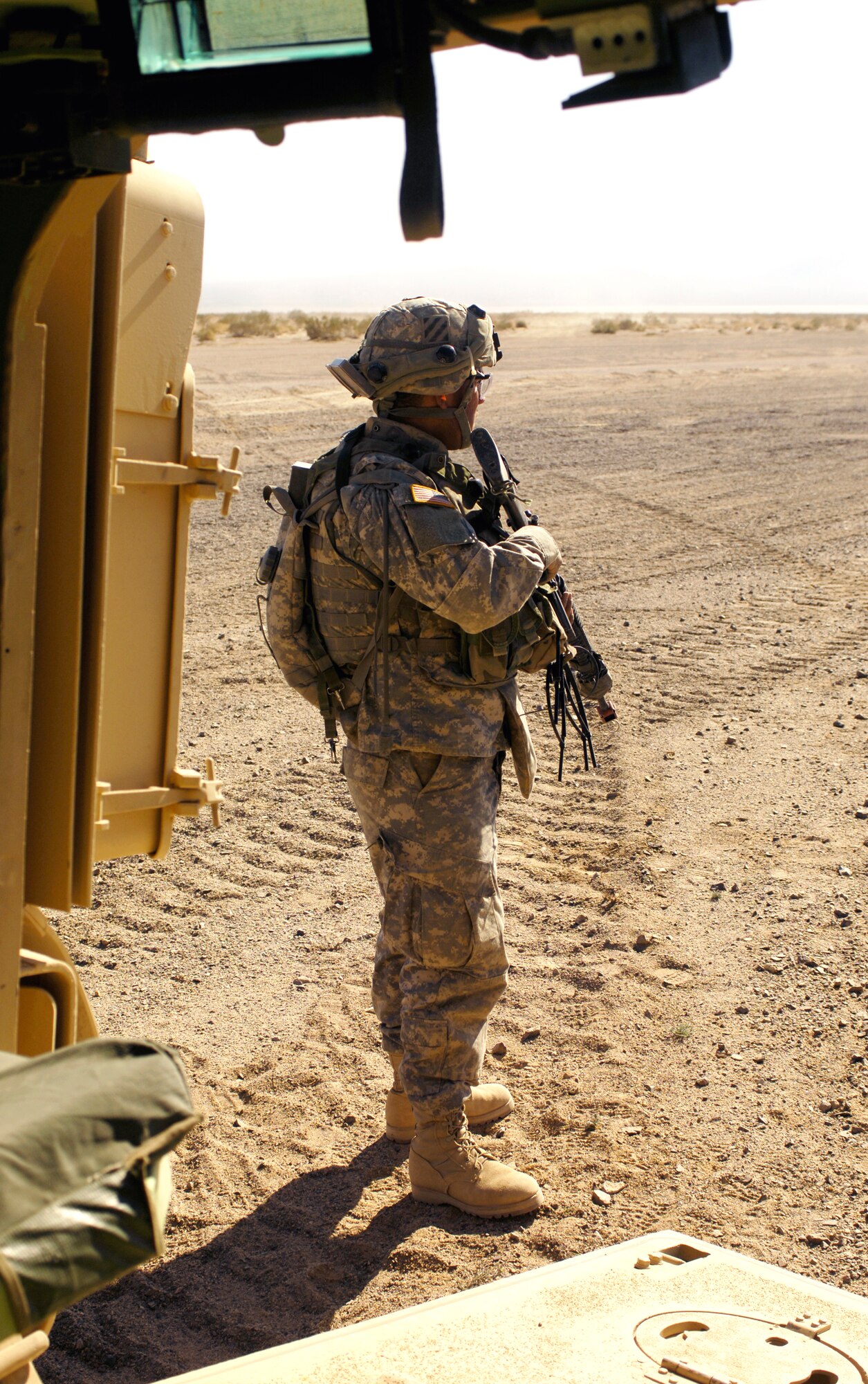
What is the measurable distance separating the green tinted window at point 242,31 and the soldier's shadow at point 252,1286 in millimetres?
2733

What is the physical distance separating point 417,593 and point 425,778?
520 mm

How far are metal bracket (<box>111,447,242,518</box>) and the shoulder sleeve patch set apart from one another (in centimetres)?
60

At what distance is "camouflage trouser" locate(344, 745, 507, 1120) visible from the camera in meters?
3.51

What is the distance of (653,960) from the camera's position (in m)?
4.90

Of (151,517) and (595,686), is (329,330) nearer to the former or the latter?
(595,686)

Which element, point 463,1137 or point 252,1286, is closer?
point 252,1286

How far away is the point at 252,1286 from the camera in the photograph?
3352mm

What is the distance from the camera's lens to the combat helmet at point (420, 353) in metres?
3.43

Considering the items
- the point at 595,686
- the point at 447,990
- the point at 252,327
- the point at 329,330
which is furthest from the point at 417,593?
the point at 252,327

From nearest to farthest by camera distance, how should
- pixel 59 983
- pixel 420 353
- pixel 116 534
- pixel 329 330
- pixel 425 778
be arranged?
pixel 59 983 < pixel 116 534 < pixel 420 353 < pixel 425 778 < pixel 329 330

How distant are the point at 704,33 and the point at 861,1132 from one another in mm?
3268

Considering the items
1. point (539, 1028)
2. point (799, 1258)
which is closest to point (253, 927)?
point (539, 1028)

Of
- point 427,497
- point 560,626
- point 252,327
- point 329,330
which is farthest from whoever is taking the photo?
point 252,327

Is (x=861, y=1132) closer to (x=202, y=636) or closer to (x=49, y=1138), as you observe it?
(x=49, y=1138)
